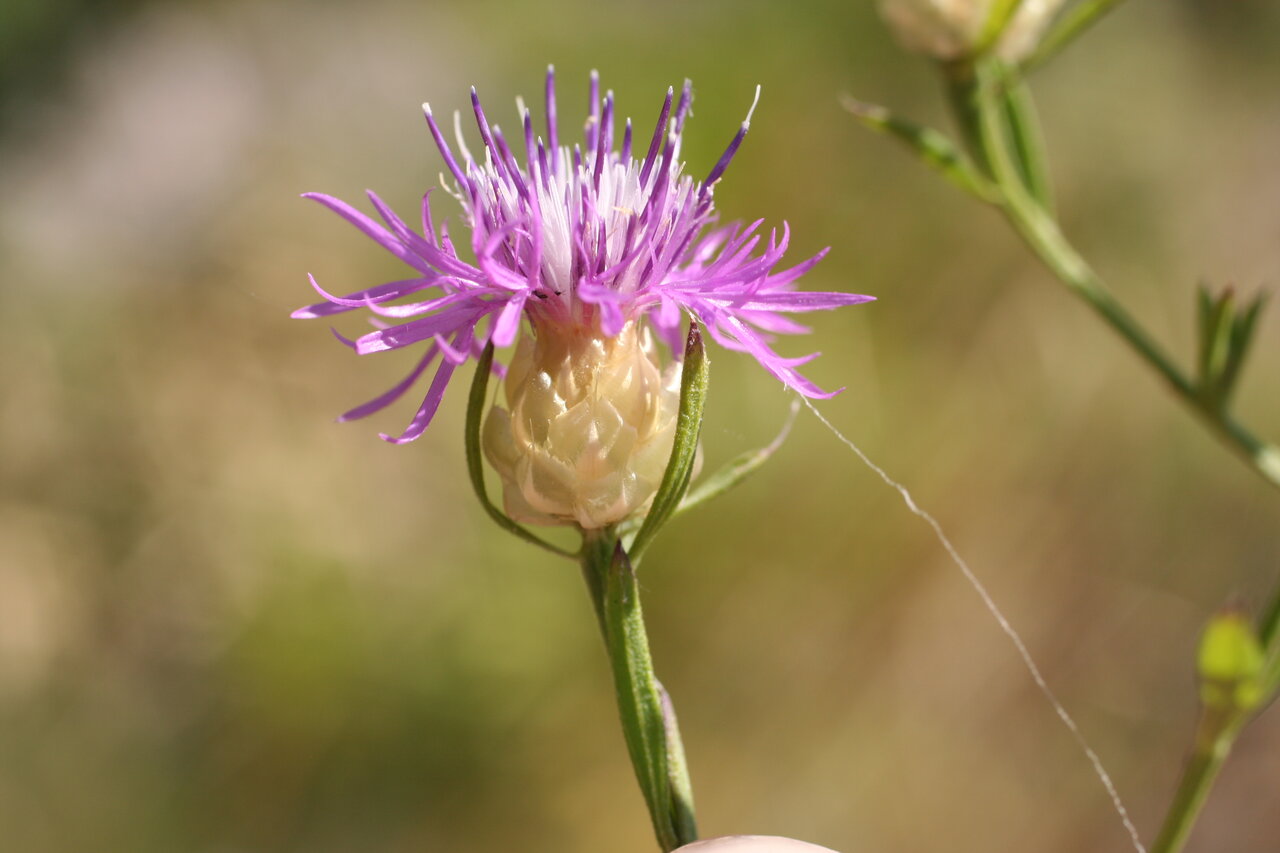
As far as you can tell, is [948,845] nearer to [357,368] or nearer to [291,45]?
[357,368]

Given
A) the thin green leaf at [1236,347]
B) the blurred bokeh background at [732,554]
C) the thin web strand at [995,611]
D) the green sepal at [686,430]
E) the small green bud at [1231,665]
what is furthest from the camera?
the blurred bokeh background at [732,554]

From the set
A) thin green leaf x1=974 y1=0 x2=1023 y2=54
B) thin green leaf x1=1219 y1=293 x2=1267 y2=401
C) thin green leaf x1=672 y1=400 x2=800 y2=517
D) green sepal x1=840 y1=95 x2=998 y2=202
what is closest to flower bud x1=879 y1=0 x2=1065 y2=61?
thin green leaf x1=974 y1=0 x2=1023 y2=54

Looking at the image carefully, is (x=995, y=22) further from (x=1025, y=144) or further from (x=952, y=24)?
(x=1025, y=144)

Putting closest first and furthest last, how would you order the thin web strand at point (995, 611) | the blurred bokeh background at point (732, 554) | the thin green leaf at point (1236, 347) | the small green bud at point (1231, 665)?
the thin web strand at point (995, 611) → the small green bud at point (1231, 665) → the thin green leaf at point (1236, 347) → the blurred bokeh background at point (732, 554)

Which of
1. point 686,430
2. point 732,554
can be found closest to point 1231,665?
point 686,430

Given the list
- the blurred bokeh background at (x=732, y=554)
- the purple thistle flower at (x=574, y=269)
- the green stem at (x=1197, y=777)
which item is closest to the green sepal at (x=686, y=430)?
the purple thistle flower at (x=574, y=269)

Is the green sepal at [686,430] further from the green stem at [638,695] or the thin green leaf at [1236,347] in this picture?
the thin green leaf at [1236,347]
